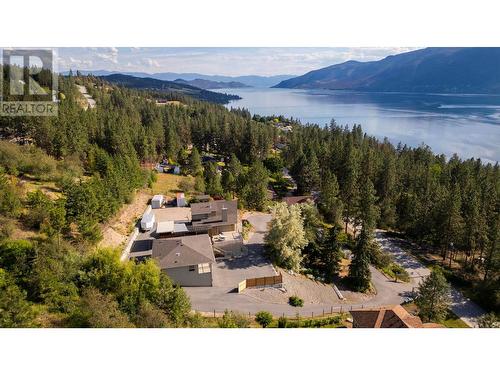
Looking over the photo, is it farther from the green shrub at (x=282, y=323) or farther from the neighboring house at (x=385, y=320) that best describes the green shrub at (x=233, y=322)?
the neighboring house at (x=385, y=320)

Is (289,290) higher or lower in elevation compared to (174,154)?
lower

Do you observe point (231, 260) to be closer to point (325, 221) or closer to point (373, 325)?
point (373, 325)

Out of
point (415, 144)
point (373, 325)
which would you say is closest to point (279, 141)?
point (415, 144)

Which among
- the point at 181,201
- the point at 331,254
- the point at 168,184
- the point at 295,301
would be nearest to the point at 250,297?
the point at 295,301

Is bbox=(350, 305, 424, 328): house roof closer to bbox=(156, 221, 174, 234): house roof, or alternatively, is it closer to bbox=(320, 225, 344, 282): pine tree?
bbox=(320, 225, 344, 282): pine tree

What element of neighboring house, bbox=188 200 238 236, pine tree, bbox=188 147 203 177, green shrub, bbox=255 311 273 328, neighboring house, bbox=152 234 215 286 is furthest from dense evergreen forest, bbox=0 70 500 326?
neighboring house, bbox=188 200 238 236

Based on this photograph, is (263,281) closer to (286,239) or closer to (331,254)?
(286,239)

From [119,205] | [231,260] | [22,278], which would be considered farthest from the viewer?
[119,205]
